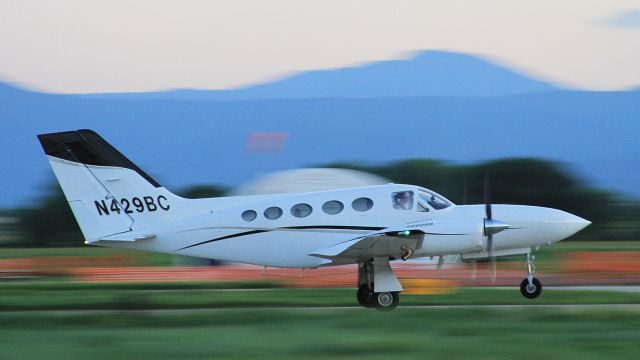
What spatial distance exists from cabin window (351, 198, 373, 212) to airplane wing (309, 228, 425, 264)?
19.0 inches

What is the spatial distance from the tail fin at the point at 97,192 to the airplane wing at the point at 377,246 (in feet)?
9.97

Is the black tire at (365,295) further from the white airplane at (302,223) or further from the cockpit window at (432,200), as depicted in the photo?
the cockpit window at (432,200)

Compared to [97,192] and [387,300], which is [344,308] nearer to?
[387,300]

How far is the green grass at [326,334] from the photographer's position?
1212 cm

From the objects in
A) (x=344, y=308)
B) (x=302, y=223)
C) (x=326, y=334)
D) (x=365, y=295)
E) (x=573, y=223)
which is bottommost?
(x=326, y=334)

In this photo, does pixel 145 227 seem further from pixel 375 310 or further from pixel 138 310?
pixel 375 310

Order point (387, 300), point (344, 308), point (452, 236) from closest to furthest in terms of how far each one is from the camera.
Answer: point (452, 236), point (387, 300), point (344, 308)

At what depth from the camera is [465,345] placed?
1262 cm

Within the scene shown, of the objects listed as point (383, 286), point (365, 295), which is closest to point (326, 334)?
point (383, 286)

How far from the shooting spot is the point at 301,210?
1750 centimetres

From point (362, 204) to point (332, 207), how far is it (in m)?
0.53

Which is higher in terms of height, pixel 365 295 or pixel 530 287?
pixel 530 287

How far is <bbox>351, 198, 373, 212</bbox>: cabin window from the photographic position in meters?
17.4

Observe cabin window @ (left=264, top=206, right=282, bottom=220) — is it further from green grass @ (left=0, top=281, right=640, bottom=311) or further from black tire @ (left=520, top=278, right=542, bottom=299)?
black tire @ (left=520, top=278, right=542, bottom=299)
